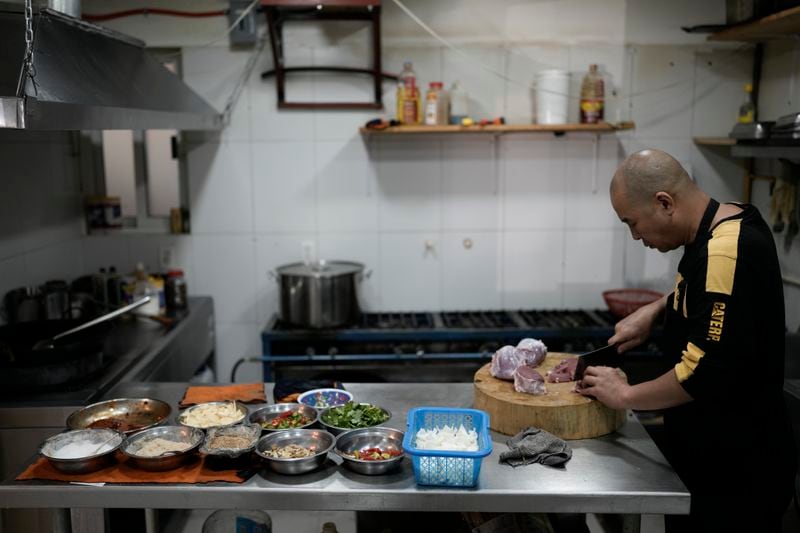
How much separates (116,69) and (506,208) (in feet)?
7.58

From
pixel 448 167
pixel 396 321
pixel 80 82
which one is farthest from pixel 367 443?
pixel 448 167

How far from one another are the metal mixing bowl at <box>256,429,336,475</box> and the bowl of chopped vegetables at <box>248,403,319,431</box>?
0.07 meters

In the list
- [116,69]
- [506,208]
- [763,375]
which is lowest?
[763,375]

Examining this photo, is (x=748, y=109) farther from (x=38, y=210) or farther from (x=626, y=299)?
(x=38, y=210)

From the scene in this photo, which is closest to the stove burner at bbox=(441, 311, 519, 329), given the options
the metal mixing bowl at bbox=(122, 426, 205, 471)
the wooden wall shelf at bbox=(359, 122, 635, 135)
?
the wooden wall shelf at bbox=(359, 122, 635, 135)

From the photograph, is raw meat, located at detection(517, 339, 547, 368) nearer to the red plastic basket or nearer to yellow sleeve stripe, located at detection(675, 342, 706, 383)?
yellow sleeve stripe, located at detection(675, 342, 706, 383)

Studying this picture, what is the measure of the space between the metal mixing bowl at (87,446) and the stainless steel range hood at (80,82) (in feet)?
3.11

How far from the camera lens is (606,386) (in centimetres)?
223

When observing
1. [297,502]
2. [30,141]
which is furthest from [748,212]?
[30,141]

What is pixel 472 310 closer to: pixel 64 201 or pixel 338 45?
pixel 338 45

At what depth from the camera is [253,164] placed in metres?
4.20

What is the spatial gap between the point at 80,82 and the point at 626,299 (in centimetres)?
301

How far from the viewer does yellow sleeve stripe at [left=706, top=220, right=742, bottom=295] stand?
1.97 metres

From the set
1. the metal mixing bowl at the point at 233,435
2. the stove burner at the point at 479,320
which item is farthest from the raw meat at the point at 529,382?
the stove burner at the point at 479,320
